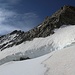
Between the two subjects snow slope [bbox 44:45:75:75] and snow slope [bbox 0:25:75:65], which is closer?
snow slope [bbox 44:45:75:75]

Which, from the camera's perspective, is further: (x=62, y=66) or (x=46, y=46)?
(x=46, y=46)

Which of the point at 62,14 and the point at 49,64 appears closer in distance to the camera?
the point at 49,64

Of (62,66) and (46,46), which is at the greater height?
(46,46)

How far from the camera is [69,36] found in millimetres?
43656

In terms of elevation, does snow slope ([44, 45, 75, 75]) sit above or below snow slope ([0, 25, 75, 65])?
below

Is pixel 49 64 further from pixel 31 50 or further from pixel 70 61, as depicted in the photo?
pixel 31 50

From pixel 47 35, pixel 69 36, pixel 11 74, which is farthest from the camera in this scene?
pixel 47 35

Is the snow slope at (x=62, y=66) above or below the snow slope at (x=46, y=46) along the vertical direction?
below

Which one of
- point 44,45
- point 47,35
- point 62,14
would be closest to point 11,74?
point 44,45

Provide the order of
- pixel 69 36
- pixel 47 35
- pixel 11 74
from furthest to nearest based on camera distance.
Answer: pixel 47 35 < pixel 69 36 < pixel 11 74

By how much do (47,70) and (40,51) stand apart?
2681 centimetres

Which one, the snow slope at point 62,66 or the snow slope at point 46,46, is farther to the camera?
the snow slope at point 46,46

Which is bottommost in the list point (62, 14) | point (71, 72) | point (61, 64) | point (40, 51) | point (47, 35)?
point (71, 72)

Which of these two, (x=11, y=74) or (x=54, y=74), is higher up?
(x=11, y=74)
